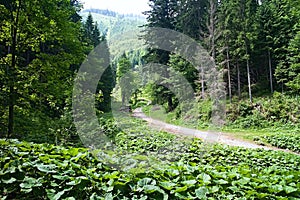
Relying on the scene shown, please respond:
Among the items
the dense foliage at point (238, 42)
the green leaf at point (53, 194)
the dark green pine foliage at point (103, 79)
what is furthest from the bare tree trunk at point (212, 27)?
the green leaf at point (53, 194)

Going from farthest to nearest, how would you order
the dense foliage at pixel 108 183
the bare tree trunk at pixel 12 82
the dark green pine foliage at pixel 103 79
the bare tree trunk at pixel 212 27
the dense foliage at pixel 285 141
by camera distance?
the bare tree trunk at pixel 212 27 < the dark green pine foliage at pixel 103 79 < the dense foliage at pixel 285 141 < the bare tree trunk at pixel 12 82 < the dense foliage at pixel 108 183

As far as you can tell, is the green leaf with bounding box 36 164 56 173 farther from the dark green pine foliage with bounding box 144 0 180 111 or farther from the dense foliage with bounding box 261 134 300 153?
the dark green pine foliage with bounding box 144 0 180 111

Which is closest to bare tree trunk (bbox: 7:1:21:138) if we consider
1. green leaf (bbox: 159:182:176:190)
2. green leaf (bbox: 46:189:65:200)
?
green leaf (bbox: 46:189:65:200)

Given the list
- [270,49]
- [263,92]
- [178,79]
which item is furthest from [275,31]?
[178,79]

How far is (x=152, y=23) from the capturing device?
2302 centimetres

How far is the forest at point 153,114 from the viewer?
2225 mm

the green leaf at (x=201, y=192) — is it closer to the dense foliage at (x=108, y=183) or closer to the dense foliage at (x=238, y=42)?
the dense foliage at (x=108, y=183)

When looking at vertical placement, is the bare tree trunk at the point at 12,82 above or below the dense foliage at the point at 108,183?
above

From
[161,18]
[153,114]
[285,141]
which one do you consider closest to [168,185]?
[285,141]

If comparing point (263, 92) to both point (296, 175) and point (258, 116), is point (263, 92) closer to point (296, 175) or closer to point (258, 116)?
point (258, 116)

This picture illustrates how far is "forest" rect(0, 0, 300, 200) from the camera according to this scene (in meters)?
2.22

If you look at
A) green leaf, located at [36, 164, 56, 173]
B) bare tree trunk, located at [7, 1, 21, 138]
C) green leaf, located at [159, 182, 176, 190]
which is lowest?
green leaf, located at [159, 182, 176, 190]

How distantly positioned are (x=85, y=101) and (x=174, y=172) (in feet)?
21.3

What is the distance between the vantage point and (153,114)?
63.6ft
